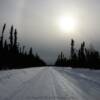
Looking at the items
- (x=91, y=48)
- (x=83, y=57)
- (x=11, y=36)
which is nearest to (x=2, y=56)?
(x=11, y=36)

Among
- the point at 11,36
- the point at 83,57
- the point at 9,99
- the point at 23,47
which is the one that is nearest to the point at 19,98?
the point at 9,99

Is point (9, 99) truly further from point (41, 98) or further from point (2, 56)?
point (2, 56)

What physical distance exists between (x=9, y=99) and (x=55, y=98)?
1797 millimetres

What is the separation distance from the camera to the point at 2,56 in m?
71.1

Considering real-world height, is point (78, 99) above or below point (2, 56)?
below

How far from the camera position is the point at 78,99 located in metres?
8.87

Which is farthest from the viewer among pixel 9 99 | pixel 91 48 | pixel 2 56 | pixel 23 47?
pixel 23 47

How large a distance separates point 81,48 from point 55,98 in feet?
424

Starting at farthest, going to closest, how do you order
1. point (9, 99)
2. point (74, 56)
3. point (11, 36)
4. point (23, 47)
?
point (23, 47) < point (74, 56) < point (11, 36) < point (9, 99)

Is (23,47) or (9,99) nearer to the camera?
(9,99)

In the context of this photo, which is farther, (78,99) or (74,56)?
(74,56)

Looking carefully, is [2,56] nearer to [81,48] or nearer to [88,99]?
[88,99]

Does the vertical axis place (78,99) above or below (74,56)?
below

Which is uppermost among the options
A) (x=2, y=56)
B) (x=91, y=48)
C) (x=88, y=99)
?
(x=91, y=48)
